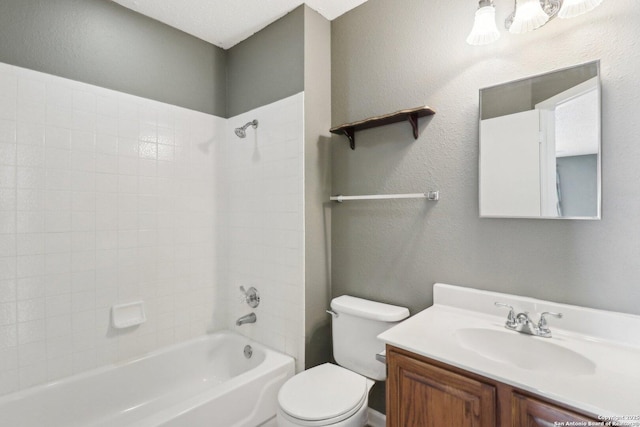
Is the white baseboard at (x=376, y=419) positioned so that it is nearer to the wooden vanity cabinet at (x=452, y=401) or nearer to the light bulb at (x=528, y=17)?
the wooden vanity cabinet at (x=452, y=401)

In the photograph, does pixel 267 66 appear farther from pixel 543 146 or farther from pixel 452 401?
pixel 452 401

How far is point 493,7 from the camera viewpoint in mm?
1345

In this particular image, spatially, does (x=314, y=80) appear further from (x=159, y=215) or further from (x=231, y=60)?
(x=159, y=215)

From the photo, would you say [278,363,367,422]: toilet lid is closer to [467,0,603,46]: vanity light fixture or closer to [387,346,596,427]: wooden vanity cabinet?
[387,346,596,427]: wooden vanity cabinet

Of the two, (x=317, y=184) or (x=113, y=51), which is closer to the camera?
(x=113, y=51)

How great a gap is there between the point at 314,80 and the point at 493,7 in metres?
1.02

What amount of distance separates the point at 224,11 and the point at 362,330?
2074 millimetres

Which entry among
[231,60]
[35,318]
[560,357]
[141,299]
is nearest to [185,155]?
[231,60]

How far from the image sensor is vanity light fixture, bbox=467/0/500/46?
1347 millimetres

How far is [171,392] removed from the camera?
6.75ft

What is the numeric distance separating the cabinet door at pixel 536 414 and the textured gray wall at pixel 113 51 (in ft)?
7.90

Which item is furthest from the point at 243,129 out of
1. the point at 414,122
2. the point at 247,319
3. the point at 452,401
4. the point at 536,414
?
the point at 536,414

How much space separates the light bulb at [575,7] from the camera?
1.16 metres

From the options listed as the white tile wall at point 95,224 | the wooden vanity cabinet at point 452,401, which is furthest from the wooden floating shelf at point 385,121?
the wooden vanity cabinet at point 452,401
